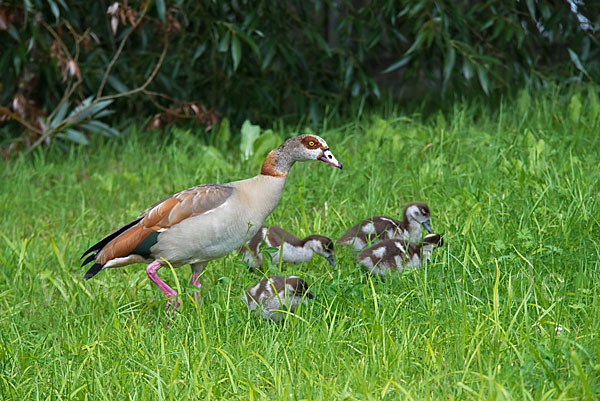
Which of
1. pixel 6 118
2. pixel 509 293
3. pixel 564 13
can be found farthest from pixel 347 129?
pixel 509 293

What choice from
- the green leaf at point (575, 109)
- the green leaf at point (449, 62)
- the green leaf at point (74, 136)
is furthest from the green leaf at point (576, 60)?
the green leaf at point (74, 136)

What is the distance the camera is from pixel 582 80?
8461mm

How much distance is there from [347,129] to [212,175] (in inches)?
66.9

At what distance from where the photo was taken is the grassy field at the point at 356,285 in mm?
3350

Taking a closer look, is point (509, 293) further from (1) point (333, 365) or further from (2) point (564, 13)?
(2) point (564, 13)

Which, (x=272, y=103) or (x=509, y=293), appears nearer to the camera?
(x=509, y=293)

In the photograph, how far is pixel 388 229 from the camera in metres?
5.23

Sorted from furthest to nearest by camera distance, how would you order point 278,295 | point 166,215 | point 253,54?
point 253,54 < point 166,215 < point 278,295

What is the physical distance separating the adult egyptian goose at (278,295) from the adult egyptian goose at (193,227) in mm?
445

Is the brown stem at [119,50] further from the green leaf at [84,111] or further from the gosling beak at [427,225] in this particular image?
the gosling beak at [427,225]

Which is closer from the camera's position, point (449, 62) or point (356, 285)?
point (356, 285)

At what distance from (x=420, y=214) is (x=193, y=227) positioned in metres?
1.69

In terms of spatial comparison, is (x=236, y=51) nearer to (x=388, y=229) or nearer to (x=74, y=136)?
(x=74, y=136)

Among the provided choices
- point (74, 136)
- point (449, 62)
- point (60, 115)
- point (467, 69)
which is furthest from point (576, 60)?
point (60, 115)
